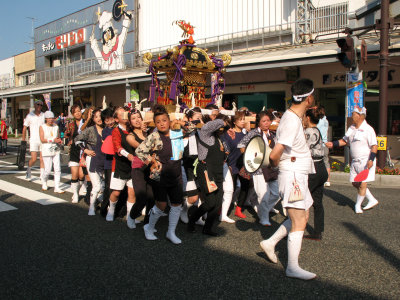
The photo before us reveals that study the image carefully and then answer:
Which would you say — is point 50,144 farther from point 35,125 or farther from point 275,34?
point 275,34

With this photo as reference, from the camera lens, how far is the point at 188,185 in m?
5.46

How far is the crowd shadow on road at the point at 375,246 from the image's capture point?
168 inches

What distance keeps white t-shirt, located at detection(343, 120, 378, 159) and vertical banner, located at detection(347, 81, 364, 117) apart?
14.1 ft

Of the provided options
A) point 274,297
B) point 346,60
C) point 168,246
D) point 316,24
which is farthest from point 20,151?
point 316,24

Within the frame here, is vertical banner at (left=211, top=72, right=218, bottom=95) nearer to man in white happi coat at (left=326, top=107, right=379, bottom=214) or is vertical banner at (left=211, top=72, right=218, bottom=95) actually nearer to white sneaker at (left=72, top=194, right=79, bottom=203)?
man in white happi coat at (left=326, top=107, right=379, bottom=214)

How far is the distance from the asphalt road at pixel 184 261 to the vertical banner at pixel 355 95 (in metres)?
5.06

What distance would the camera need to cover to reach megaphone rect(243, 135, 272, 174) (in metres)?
3.97

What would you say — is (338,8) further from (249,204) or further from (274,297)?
(274,297)

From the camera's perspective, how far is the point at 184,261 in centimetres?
429

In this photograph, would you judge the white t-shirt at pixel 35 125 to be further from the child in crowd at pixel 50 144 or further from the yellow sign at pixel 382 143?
the yellow sign at pixel 382 143

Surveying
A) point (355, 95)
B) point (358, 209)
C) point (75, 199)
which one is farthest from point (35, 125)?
point (355, 95)

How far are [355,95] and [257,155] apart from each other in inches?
290

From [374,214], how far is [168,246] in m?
3.61

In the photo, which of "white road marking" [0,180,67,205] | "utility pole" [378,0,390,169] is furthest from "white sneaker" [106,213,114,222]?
"utility pole" [378,0,390,169]
